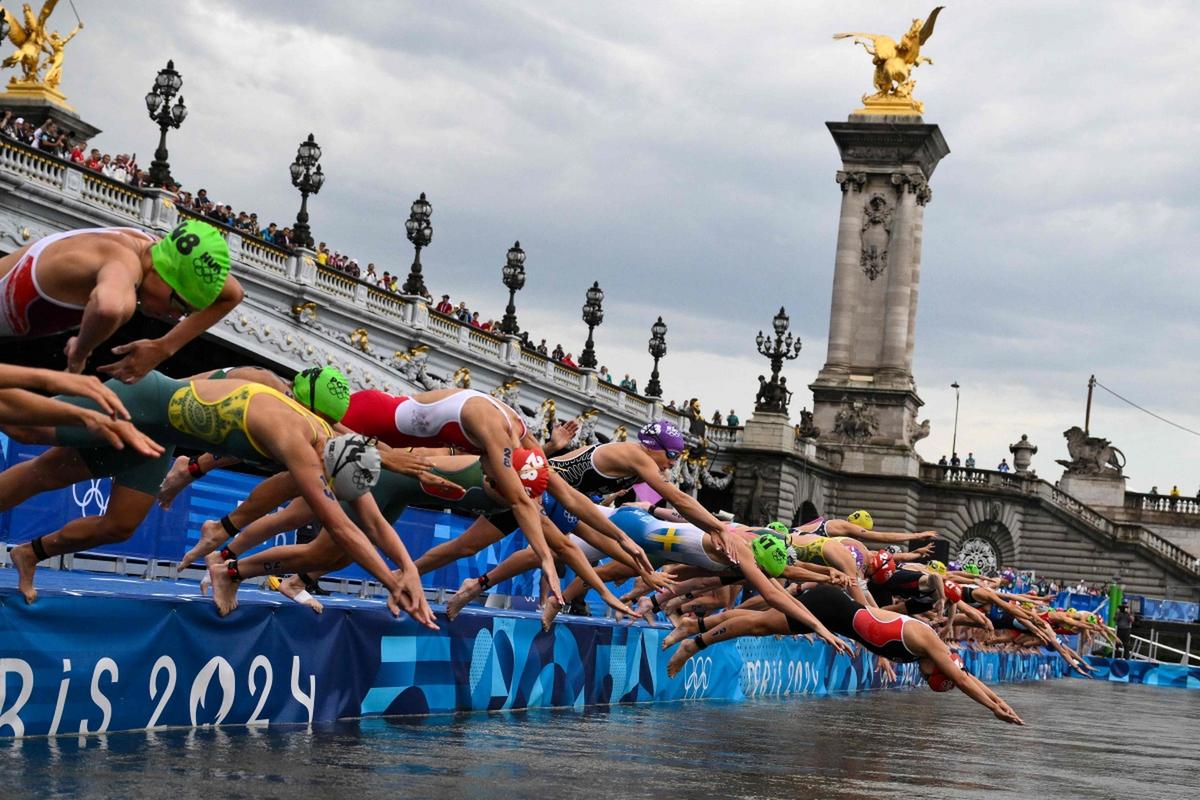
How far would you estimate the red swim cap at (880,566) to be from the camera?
70.7ft

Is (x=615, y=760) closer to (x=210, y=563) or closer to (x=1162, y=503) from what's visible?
(x=210, y=563)

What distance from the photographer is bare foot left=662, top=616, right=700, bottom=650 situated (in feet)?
54.0

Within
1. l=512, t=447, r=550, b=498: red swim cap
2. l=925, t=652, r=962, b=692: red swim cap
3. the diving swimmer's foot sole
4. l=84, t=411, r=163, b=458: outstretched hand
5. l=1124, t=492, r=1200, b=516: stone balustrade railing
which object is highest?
l=1124, t=492, r=1200, b=516: stone balustrade railing

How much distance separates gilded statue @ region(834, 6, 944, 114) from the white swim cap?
236ft

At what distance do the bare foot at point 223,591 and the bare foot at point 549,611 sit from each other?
3.30m

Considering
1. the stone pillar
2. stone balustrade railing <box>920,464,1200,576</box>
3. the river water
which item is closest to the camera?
the river water

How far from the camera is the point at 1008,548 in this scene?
265 ft

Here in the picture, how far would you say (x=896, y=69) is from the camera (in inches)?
3172

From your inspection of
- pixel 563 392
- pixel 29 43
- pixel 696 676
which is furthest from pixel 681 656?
pixel 29 43

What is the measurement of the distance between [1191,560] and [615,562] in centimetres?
Result: 6630

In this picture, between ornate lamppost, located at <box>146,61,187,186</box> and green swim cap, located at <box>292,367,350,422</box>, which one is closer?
green swim cap, located at <box>292,367,350,422</box>

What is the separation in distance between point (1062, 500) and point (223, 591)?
245 feet

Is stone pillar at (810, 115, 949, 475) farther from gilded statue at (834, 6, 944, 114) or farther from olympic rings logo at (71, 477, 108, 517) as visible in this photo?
olympic rings logo at (71, 477, 108, 517)

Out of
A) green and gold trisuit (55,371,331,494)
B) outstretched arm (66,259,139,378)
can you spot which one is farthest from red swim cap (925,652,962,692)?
outstretched arm (66,259,139,378)
